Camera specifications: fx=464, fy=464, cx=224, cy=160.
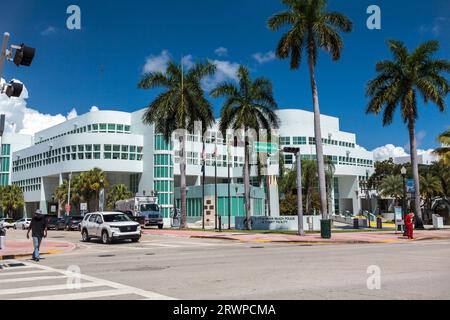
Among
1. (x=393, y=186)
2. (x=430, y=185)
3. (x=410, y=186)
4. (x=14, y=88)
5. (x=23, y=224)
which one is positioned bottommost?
(x=23, y=224)

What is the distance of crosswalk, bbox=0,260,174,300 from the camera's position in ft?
28.7

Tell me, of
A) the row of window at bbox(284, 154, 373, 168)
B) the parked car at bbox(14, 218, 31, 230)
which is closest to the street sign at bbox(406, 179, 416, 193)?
the row of window at bbox(284, 154, 373, 168)

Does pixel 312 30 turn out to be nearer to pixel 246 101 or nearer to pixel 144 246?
pixel 246 101

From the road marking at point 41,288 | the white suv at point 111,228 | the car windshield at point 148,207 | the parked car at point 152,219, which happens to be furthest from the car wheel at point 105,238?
the car windshield at point 148,207

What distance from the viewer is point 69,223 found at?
4869cm

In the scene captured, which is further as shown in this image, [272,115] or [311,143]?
[311,143]

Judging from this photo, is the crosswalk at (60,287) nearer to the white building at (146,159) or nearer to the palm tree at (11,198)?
the white building at (146,159)

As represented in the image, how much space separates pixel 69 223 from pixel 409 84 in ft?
117

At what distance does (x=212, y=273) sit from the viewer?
1189cm

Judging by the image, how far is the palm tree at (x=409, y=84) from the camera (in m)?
37.2

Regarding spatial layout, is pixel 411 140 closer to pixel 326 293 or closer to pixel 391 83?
pixel 391 83

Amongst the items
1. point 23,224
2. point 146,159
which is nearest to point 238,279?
point 23,224
